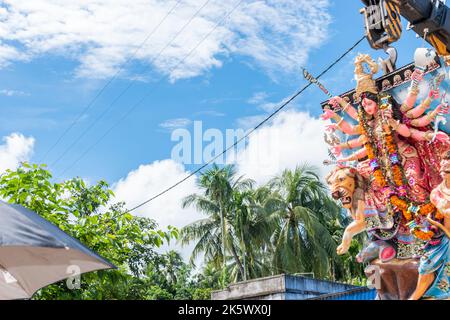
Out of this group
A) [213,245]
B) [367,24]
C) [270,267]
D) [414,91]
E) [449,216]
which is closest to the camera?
[367,24]

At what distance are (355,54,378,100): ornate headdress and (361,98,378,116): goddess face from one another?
0.68 ft

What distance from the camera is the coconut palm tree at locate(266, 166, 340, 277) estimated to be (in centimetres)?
2441

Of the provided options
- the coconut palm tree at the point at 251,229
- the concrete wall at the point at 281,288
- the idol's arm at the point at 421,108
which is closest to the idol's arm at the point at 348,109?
the idol's arm at the point at 421,108

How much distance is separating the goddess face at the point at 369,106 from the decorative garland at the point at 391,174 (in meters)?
0.13

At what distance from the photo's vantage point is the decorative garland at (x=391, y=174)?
39.8 ft

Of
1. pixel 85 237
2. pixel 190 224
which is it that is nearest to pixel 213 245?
pixel 190 224

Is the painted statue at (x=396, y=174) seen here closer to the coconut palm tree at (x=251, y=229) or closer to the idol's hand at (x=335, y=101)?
the idol's hand at (x=335, y=101)

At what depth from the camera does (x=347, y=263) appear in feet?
89.7

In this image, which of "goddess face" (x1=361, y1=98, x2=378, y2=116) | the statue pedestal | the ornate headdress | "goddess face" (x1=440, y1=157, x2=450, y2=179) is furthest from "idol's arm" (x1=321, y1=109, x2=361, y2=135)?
the statue pedestal

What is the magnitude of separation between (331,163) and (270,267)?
13.6 meters

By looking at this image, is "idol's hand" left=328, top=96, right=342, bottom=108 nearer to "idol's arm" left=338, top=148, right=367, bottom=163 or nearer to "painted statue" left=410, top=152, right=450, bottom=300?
"idol's arm" left=338, top=148, right=367, bottom=163

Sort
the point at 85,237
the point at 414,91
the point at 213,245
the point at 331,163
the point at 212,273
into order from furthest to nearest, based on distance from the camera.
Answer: the point at 212,273 → the point at 213,245 → the point at 331,163 → the point at 414,91 → the point at 85,237

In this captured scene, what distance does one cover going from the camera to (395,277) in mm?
12500
